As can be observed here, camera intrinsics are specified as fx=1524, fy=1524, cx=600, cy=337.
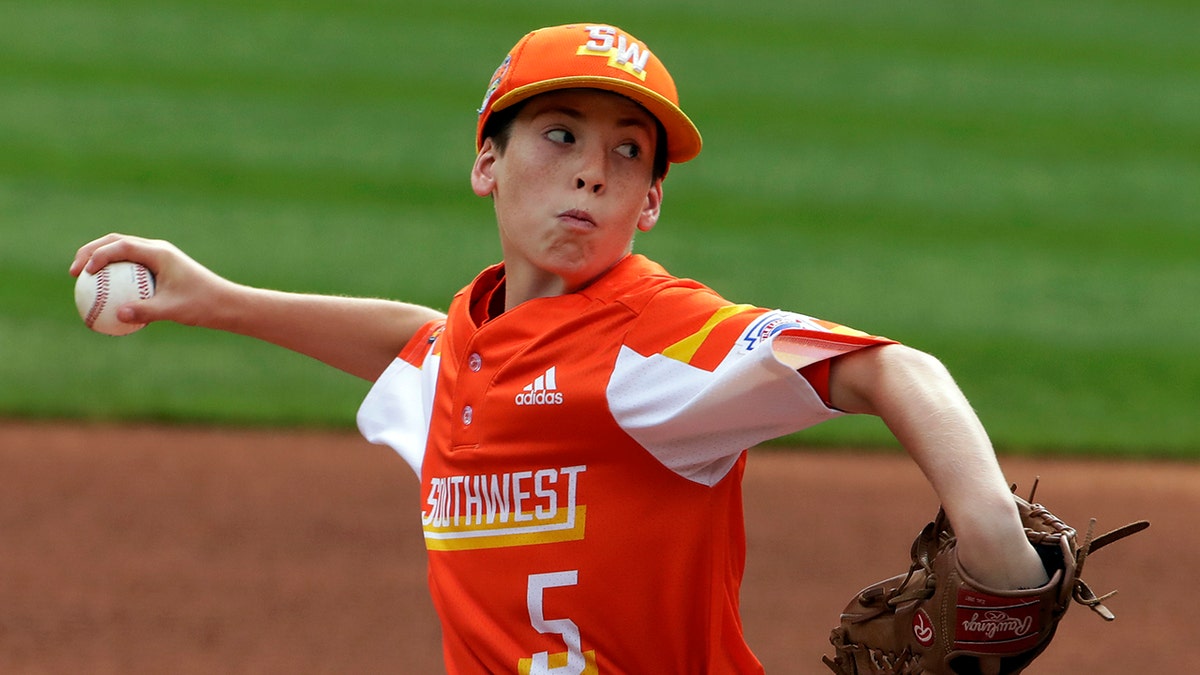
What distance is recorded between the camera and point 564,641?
244 centimetres

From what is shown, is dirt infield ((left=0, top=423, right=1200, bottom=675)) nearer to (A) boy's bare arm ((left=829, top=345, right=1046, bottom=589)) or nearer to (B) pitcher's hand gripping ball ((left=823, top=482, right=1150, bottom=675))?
(B) pitcher's hand gripping ball ((left=823, top=482, right=1150, bottom=675))

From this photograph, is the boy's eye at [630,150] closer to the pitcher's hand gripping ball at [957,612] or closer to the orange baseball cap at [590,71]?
the orange baseball cap at [590,71]

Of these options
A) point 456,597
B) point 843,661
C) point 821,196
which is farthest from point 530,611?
point 821,196

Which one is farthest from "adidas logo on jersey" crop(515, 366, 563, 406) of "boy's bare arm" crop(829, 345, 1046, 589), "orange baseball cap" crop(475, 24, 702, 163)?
"boy's bare arm" crop(829, 345, 1046, 589)

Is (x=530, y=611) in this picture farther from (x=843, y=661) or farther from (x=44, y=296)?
(x=44, y=296)

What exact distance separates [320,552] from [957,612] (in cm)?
431

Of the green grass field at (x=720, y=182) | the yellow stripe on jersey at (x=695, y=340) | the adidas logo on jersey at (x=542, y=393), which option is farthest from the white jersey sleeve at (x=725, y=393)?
the green grass field at (x=720, y=182)

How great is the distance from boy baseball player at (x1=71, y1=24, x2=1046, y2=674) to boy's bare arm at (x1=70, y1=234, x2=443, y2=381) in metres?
0.43

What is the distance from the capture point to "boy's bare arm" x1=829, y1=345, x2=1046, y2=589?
1916 millimetres

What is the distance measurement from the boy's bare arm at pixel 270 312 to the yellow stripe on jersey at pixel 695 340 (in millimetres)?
832

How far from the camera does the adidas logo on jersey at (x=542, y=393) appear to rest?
93.7 inches

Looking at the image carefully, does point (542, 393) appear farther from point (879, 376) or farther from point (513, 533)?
point (879, 376)

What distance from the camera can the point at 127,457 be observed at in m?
7.09

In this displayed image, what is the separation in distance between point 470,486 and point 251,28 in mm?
11684
